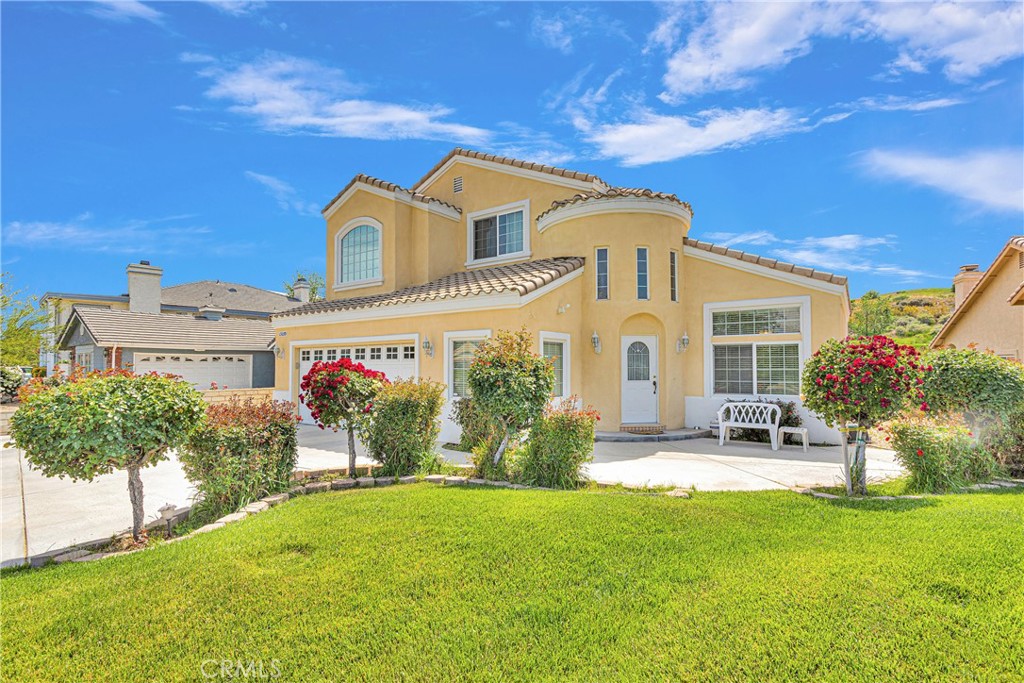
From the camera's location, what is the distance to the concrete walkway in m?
6.32

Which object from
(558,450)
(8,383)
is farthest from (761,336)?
(8,383)

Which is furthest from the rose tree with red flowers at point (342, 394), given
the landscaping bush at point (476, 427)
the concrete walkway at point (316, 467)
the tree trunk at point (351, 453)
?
the landscaping bush at point (476, 427)

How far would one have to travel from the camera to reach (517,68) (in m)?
12.4

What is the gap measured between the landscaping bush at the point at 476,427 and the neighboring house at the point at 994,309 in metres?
16.2

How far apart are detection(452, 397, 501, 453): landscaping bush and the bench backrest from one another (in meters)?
6.59

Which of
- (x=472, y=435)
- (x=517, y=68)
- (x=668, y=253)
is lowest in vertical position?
(x=472, y=435)

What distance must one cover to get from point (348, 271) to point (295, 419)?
12699 mm

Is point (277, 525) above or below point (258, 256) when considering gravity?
below

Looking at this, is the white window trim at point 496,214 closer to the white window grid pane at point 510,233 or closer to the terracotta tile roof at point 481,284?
the white window grid pane at point 510,233

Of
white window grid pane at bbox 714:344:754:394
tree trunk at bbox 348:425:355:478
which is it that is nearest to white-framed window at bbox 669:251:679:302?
white window grid pane at bbox 714:344:754:394

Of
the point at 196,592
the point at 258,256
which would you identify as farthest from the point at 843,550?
the point at 258,256

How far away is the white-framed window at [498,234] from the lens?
660 inches

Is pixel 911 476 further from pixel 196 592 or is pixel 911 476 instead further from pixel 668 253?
pixel 196 592

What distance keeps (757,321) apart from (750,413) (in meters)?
2.71
